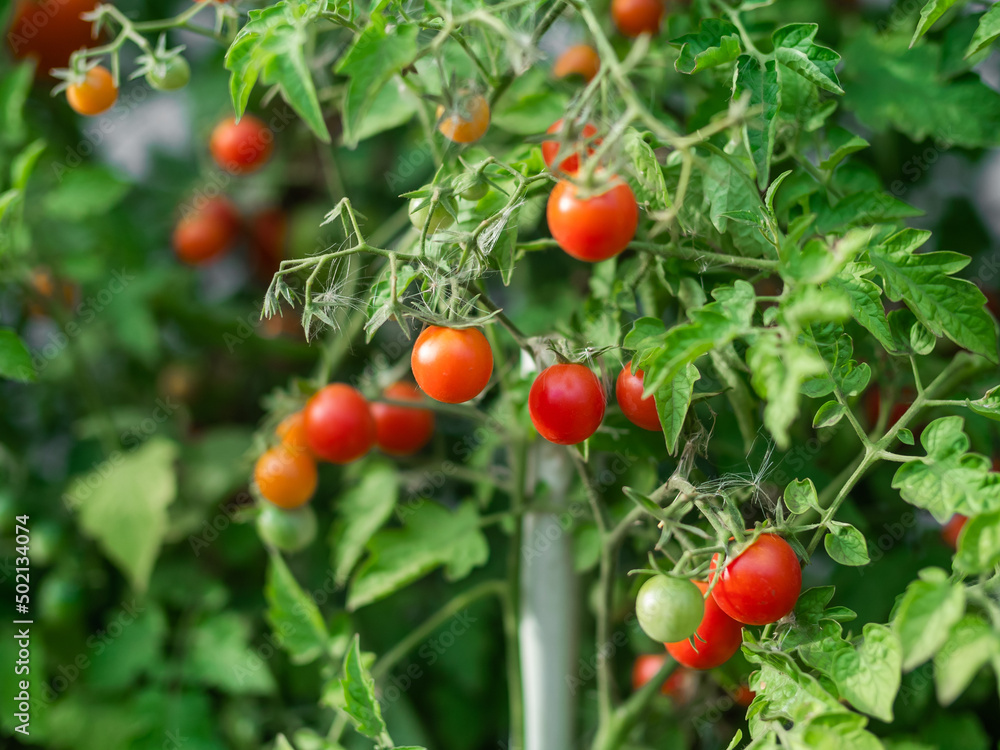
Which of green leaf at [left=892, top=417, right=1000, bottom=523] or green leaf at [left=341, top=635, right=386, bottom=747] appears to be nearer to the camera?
green leaf at [left=892, top=417, right=1000, bottom=523]

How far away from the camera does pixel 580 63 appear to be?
89 cm

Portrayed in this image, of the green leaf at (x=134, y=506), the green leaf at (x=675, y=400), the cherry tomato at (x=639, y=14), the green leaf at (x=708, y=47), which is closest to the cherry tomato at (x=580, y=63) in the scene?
the cherry tomato at (x=639, y=14)

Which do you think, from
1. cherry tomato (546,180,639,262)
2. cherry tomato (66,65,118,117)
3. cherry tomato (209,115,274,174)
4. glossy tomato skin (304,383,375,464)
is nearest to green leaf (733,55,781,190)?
cherry tomato (546,180,639,262)

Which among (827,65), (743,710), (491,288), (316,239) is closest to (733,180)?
(827,65)

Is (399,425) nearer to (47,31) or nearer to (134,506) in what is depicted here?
(134,506)

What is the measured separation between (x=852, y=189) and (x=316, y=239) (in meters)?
0.93

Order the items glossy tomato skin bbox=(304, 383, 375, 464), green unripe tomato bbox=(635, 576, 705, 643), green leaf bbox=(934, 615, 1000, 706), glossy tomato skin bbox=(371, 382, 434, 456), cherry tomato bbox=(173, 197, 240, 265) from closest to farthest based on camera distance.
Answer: green leaf bbox=(934, 615, 1000, 706) → green unripe tomato bbox=(635, 576, 705, 643) → glossy tomato skin bbox=(304, 383, 375, 464) → glossy tomato skin bbox=(371, 382, 434, 456) → cherry tomato bbox=(173, 197, 240, 265)

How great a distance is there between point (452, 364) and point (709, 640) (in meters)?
0.28

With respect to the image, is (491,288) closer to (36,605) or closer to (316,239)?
(316,239)

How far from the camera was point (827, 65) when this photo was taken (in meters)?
0.60

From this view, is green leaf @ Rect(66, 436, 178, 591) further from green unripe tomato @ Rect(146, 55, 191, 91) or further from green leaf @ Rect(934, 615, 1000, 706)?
green leaf @ Rect(934, 615, 1000, 706)

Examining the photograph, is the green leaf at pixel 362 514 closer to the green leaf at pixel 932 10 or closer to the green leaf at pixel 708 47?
the green leaf at pixel 708 47

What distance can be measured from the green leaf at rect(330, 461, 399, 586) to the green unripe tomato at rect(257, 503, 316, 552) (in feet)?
0.14

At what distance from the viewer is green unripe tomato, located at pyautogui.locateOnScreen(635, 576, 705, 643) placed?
1.71 feet
